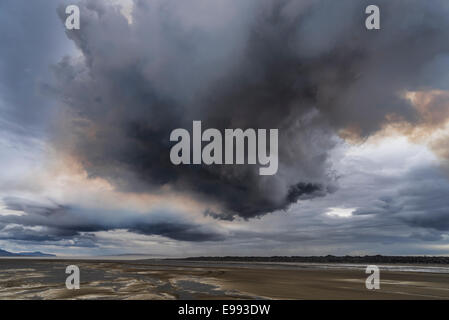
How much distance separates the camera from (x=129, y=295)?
17375 millimetres

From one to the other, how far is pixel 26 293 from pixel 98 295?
5.62 metres
